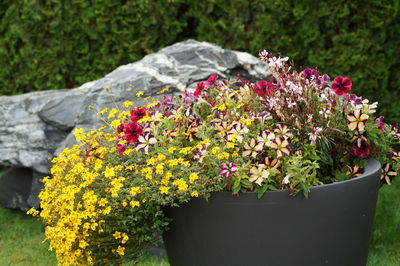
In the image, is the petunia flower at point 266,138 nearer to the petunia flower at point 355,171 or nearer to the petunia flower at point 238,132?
the petunia flower at point 238,132

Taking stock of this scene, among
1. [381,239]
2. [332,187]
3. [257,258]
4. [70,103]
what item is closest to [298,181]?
[332,187]

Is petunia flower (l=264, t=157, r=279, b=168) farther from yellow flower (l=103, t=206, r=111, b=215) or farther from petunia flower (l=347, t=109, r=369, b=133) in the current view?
yellow flower (l=103, t=206, r=111, b=215)

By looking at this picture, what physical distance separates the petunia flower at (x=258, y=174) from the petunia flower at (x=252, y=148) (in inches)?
2.9

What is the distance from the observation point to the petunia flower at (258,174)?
2.48 meters

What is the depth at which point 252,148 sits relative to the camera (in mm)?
2629

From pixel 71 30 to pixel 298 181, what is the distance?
3.80 m

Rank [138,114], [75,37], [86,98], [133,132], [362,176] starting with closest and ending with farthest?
1. [362,176]
2. [133,132]
3. [138,114]
4. [86,98]
5. [75,37]

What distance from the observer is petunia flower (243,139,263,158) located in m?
2.60

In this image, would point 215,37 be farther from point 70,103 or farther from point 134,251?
point 134,251

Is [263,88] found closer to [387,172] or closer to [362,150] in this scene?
[362,150]

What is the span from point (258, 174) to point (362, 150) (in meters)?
0.55

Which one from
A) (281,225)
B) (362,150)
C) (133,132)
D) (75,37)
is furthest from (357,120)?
(75,37)

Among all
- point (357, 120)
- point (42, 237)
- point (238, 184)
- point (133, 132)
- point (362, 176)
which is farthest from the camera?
point (42, 237)

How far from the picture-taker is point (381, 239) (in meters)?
4.09
